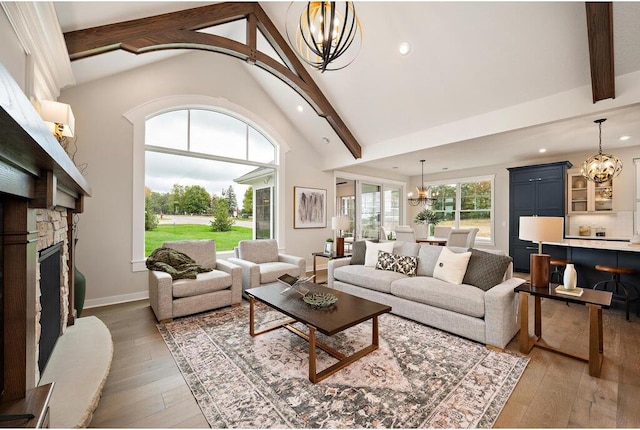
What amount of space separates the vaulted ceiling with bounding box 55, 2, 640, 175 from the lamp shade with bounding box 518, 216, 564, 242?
161 centimetres

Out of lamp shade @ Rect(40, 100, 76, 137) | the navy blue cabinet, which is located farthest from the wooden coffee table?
the navy blue cabinet

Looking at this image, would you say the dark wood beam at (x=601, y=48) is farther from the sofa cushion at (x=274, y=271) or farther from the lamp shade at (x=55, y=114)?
the lamp shade at (x=55, y=114)

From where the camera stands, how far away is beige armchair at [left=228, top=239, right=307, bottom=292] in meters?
3.90

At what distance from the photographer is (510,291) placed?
2.56m

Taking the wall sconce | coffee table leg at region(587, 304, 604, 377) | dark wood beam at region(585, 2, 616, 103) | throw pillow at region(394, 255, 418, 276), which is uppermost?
dark wood beam at region(585, 2, 616, 103)

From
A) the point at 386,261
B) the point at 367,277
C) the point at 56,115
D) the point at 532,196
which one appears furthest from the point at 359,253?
the point at 532,196

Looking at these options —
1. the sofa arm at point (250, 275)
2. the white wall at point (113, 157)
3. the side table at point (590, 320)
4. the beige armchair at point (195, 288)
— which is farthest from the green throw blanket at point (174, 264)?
the side table at point (590, 320)

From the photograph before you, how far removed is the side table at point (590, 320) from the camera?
82.2 inches

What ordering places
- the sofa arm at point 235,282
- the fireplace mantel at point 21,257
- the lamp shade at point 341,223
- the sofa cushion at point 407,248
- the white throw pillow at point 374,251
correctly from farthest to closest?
the lamp shade at point 341,223 → the white throw pillow at point 374,251 → the sofa cushion at point 407,248 → the sofa arm at point 235,282 → the fireplace mantel at point 21,257

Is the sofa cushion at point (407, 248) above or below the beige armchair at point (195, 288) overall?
above

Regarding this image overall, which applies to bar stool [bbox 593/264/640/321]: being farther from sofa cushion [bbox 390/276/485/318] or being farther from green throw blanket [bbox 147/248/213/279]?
green throw blanket [bbox 147/248/213/279]

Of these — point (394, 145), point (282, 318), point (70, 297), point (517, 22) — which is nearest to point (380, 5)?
point (517, 22)

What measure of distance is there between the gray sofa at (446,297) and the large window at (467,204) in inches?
177

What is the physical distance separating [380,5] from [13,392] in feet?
14.8
